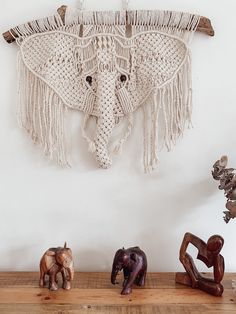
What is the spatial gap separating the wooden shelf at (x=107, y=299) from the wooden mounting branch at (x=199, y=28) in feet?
2.28

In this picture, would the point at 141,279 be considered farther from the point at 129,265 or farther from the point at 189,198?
the point at 189,198

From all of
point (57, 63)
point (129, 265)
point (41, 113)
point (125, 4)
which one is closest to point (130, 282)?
point (129, 265)

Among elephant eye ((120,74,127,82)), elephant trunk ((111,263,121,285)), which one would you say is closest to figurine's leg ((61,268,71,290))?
elephant trunk ((111,263,121,285))

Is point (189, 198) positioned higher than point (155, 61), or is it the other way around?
point (155, 61)

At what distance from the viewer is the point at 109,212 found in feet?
4.22

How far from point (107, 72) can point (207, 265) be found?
1.95 feet

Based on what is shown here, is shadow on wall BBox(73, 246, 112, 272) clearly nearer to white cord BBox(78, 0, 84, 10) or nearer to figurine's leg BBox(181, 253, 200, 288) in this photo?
figurine's leg BBox(181, 253, 200, 288)

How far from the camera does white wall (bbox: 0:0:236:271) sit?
125cm

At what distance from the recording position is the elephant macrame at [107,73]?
1.21 m

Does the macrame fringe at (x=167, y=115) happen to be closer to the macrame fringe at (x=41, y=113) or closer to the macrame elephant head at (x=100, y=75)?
the macrame elephant head at (x=100, y=75)

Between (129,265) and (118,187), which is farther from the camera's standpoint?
(118,187)

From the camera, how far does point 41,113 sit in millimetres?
1242

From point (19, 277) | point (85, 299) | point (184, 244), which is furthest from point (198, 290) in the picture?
point (19, 277)

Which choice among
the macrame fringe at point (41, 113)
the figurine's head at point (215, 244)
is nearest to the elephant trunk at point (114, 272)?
the figurine's head at point (215, 244)
